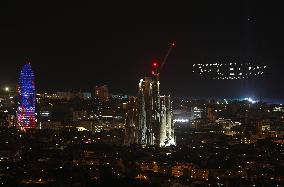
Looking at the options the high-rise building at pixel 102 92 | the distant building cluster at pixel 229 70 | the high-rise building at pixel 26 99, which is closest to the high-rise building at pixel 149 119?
the high-rise building at pixel 26 99

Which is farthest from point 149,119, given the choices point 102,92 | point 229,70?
point 102,92

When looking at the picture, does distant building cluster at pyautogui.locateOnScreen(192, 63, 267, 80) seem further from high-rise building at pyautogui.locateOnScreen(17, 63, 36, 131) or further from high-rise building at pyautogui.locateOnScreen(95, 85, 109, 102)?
high-rise building at pyautogui.locateOnScreen(17, 63, 36, 131)

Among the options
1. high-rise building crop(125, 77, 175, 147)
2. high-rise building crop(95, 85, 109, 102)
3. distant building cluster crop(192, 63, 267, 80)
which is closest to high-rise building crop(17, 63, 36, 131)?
high-rise building crop(125, 77, 175, 147)

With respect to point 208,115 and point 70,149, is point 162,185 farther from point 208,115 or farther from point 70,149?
point 208,115

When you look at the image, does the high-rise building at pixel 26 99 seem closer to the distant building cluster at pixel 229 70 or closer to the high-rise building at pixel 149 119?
the high-rise building at pixel 149 119

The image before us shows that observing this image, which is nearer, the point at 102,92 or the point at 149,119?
the point at 149,119

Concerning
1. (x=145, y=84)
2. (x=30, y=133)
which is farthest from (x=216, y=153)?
(x=30, y=133)

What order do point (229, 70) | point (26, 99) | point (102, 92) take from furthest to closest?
point (102, 92), point (229, 70), point (26, 99)

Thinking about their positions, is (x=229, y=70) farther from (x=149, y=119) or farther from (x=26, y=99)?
(x=149, y=119)
